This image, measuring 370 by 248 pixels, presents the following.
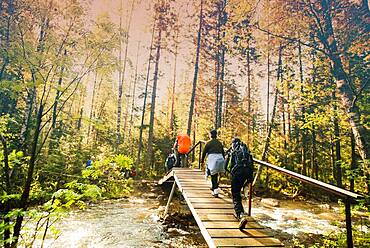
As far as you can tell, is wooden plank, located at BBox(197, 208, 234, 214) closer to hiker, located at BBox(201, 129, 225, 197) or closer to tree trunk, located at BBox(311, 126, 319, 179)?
hiker, located at BBox(201, 129, 225, 197)

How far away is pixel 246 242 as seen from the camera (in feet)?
13.4

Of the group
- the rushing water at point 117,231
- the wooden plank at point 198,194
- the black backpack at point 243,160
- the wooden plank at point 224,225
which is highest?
the black backpack at point 243,160

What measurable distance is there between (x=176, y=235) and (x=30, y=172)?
6086 millimetres

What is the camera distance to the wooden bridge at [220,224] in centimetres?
410

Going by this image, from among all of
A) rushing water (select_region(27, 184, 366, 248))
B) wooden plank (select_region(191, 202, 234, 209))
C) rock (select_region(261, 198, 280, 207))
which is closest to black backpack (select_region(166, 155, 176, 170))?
rushing water (select_region(27, 184, 366, 248))

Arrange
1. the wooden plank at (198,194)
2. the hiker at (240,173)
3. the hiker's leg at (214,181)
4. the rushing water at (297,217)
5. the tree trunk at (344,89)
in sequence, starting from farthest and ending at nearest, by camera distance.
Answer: the rushing water at (297,217) → the hiker's leg at (214,181) → the wooden plank at (198,194) → the tree trunk at (344,89) → the hiker at (240,173)

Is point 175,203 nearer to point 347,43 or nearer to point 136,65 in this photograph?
point 347,43

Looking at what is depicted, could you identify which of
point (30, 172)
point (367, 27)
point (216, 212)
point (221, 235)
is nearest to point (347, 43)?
point (367, 27)

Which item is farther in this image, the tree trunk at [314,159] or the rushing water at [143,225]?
the tree trunk at [314,159]

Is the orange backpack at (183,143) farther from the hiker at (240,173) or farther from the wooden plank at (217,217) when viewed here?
the hiker at (240,173)

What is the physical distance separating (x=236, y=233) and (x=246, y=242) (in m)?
0.36

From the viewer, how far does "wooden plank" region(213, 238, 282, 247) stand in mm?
3960

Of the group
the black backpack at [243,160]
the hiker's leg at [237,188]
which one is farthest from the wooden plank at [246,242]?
the black backpack at [243,160]

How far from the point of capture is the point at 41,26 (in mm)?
5516
